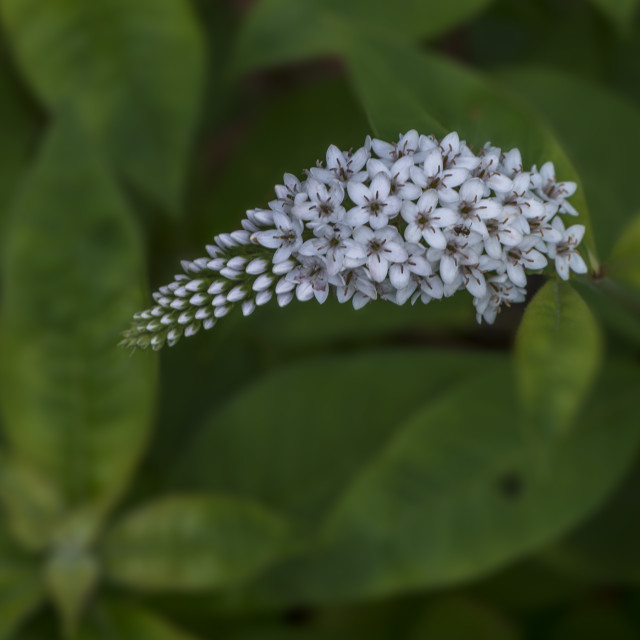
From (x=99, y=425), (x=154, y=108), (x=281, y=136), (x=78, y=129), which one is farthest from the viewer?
(x=281, y=136)

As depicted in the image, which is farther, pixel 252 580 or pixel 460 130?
pixel 252 580

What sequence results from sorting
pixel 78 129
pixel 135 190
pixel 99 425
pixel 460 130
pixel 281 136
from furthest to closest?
pixel 135 190, pixel 281 136, pixel 99 425, pixel 78 129, pixel 460 130

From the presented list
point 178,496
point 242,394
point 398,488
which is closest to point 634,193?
point 398,488

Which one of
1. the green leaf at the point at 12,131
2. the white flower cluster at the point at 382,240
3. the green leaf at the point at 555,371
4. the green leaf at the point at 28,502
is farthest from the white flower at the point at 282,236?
the green leaf at the point at 12,131

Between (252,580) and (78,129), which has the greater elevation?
(78,129)

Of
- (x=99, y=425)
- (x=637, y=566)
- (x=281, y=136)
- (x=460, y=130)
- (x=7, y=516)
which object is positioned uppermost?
(x=281, y=136)

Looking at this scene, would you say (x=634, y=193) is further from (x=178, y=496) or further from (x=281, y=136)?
(x=178, y=496)

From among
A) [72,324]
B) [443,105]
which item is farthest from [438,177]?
[72,324]
